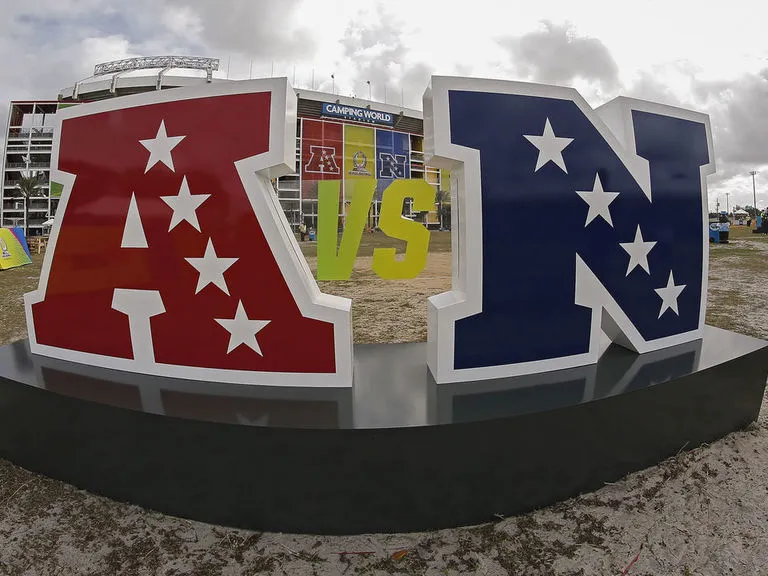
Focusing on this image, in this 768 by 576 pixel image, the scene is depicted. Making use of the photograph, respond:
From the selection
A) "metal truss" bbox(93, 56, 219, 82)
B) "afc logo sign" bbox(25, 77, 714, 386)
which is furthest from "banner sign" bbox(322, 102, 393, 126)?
"afc logo sign" bbox(25, 77, 714, 386)

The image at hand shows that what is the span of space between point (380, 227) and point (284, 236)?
136cm

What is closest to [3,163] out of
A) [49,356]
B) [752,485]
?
[49,356]

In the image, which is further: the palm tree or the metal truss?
the metal truss

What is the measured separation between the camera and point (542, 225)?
2.50 metres

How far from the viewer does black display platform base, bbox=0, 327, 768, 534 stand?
6.36 ft

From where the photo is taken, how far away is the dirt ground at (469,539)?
185 centimetres

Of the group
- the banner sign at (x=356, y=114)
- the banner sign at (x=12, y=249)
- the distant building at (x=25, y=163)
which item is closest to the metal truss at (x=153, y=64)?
the distant building at (x=25, y=163)

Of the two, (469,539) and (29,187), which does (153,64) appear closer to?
(29,187)

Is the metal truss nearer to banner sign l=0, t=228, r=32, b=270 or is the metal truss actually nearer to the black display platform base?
banner sign l=0, t=228, r=32, b=270

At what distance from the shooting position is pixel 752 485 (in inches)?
94.4

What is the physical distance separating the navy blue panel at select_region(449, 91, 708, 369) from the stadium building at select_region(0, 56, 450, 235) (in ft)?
150

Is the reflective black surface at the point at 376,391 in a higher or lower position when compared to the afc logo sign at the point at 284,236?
lower

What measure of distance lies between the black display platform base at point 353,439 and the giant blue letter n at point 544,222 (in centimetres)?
23

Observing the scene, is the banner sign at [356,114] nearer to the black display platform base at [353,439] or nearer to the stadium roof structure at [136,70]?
the stadium roof structure at [136,70]
